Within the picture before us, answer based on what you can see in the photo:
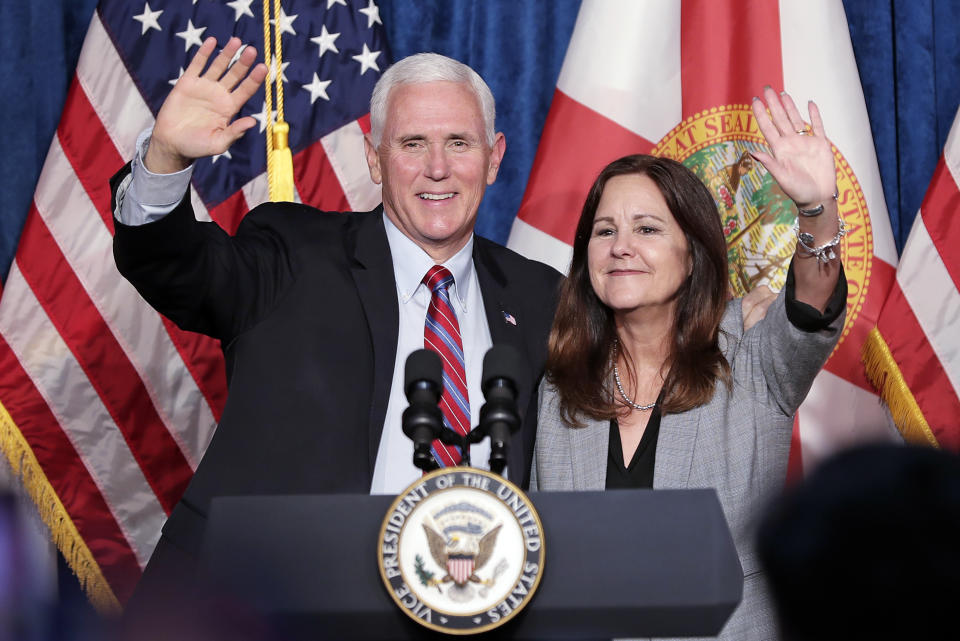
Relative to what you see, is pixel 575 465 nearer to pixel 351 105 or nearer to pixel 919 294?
pixel 919 294

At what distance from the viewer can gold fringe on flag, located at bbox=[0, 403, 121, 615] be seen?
2975 mm

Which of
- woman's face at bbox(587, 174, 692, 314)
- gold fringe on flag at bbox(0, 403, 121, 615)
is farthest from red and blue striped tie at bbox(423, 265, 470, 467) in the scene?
gold fringe on flag at bbox(0, 403, 121, 615)

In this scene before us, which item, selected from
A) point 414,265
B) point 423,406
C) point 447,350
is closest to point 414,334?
point 447,350

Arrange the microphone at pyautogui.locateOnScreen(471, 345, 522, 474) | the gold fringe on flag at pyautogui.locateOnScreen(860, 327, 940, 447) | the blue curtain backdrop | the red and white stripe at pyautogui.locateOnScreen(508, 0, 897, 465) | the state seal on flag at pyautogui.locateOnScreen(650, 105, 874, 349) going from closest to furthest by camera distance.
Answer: the microphone at pyautogui.locateOnScreen(471, 345, 522, 474)
the gold fringe on flag at pyautogui.locateOnScreen(860, 327, 940, 447)
the state seal on flag at pyautogui.locateOnScreen(650, 105, 874, 349)
the red and white stripe at pyautogui.locateOnScreen(508, 0, 897, 465)
the blue curtain backdrop

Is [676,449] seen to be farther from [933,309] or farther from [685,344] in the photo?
[933,309]

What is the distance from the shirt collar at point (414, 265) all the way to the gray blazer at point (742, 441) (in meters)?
0.39

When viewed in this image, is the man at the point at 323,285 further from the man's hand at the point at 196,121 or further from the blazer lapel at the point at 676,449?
the blazer lapel at the point at 676,449

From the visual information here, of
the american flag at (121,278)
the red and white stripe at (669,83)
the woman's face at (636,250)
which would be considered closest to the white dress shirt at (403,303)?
the woman's face at (636,250)

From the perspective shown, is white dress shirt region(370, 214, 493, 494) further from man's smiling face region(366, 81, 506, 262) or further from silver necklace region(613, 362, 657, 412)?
silver necklace region(613, 362, 657, 412)

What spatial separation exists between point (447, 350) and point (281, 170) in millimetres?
771

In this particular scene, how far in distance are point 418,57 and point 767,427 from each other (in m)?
1.10

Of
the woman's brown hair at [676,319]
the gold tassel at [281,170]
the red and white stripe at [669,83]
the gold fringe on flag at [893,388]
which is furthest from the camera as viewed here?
the red and white stripe at [669,83]

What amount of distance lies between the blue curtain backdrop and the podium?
7.69 feet

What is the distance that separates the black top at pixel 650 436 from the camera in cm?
192
